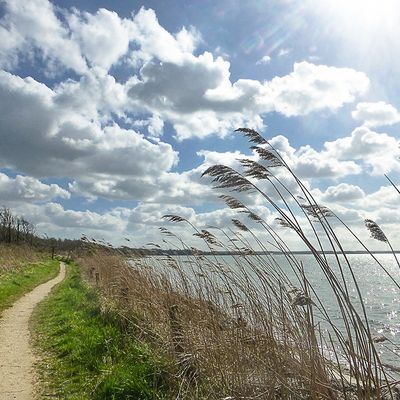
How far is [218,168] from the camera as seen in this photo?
3.68m

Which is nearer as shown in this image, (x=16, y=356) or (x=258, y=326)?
(x=258, y=326)

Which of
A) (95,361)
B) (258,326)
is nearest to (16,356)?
(95,361)

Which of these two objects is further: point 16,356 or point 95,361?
point 16,356

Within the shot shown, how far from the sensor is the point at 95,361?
281 inches

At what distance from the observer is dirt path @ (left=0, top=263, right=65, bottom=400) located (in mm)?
6344

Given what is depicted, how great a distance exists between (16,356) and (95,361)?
203cm

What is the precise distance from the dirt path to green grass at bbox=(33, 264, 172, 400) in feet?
0.78

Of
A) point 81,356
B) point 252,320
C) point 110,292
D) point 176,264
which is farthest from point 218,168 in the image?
point 110,292

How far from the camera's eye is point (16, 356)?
8258 mm

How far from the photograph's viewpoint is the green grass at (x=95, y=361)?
222 inches

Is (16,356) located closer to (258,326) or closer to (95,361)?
(95,361)

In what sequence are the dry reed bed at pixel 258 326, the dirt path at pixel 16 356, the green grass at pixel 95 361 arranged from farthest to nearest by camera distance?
the dirt path at pixel 16 356 < the green grass at pixel 95 361 < the dry reed bed at pixel 258 326

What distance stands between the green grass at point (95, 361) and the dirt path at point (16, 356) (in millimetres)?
237

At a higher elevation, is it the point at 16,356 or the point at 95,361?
the point at 95,361
